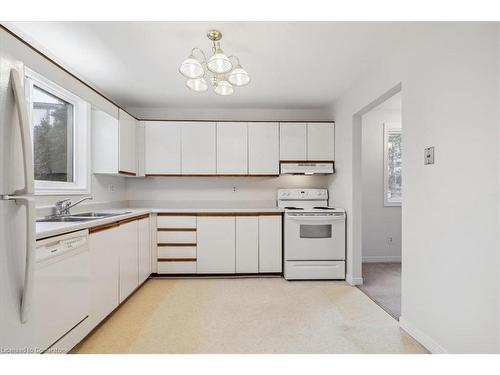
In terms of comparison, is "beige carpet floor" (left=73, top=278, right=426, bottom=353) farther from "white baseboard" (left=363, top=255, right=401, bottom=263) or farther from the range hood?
the range hood

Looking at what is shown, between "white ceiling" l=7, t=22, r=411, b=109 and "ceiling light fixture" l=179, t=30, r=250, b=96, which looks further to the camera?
"white ceiling" l=7, t=22, r=411, b=109

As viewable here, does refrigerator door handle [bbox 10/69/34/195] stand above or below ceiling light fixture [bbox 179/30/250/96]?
below

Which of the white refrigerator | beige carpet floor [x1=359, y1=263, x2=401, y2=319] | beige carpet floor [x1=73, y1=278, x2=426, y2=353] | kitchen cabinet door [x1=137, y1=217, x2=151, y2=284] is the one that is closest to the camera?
the white refrigerator

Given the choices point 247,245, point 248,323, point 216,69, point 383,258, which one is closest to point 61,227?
point 216,69

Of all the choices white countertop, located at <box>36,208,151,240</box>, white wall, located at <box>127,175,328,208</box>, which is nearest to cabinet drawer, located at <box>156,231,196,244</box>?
white wall, located at <box>127,175,328,208</box>

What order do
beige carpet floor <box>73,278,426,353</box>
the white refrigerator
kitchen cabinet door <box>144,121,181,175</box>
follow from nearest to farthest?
1. the white refrigerator
2. beige carpet floor <box>73,278,426,353</box>
3. kitchen cabinet door <box>144,121,181,175</box>

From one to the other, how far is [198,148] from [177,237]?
1266mm

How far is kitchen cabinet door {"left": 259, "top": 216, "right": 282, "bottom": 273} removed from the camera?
11.7 ft

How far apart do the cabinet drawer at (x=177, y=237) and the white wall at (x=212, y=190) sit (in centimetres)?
74

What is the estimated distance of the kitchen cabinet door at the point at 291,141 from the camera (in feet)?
12.9

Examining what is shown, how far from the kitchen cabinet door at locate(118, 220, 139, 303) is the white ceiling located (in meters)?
1.60

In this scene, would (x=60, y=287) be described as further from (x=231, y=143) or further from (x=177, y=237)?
(x=231, y=143)

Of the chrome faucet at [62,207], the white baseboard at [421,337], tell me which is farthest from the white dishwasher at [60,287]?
the white baseboard at [421,337]

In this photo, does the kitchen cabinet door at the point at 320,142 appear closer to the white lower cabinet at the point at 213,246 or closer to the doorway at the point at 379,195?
the doorway at the point at 379,195
